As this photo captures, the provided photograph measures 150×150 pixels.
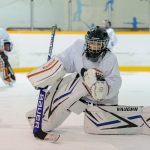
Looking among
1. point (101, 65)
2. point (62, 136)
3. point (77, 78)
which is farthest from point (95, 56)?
point (62, 136)

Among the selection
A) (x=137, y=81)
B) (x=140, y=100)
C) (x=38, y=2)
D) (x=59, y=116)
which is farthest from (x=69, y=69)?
(x=38, y=2)

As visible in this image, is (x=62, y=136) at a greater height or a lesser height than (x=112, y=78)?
lesser

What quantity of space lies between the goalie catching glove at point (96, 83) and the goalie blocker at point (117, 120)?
0.81 ft

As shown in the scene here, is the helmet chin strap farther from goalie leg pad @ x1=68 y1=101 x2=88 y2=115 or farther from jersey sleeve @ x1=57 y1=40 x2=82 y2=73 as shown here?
goalie leg pad @ x1=68 y1=101 x2=88 y2=115

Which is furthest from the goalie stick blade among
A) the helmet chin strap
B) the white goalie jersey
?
the helmet chin strap

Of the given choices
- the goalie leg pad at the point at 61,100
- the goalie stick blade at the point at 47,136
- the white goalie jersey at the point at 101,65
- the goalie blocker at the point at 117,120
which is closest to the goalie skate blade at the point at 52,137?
the goalie stick blade at the point at 47,136

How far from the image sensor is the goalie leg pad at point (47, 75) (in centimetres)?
321

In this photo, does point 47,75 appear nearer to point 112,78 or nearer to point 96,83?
point 96,83

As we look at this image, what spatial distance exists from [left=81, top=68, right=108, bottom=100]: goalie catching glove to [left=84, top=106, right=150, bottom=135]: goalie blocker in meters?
0.25

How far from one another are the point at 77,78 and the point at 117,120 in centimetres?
41

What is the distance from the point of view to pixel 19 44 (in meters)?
7.99

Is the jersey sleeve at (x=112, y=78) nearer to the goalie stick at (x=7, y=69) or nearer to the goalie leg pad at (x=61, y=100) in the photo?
the goalie leg pad at (x=61, y=100)

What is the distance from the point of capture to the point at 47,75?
322 cm

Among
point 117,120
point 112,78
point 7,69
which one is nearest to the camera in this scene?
point 112,78
